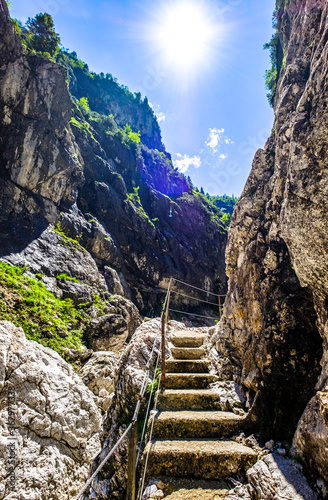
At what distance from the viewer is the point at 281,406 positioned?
4039 millimetres

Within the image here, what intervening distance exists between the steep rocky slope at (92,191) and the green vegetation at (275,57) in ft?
49.8

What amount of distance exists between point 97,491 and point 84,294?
1181 cm

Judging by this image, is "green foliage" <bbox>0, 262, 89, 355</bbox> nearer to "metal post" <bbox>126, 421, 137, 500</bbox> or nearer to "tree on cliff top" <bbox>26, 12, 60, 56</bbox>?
"metal post" <bbox>126, 421, 137, 500</bbox>

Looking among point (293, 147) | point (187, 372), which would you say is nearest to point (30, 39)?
point (293, 147)

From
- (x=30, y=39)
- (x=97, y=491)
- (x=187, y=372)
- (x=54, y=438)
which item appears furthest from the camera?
(x=30, y=39)

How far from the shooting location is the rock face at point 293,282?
3.38 meters

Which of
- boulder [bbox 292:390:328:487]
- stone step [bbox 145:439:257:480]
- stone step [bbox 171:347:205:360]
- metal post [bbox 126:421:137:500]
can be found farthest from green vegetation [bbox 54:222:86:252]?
boulder [bbox 292:390:328:487]

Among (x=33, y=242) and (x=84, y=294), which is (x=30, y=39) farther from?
(x=84, y=294)

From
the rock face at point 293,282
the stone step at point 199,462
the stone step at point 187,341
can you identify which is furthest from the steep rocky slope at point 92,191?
the stone step at point 199,462

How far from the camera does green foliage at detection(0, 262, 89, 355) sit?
10.0 m

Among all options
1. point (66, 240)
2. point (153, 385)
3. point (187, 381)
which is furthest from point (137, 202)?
point (153, 385)

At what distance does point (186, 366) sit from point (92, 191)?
890 inches

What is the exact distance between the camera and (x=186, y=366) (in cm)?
586

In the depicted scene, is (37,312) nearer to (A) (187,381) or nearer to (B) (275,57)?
(A) (187,381)
